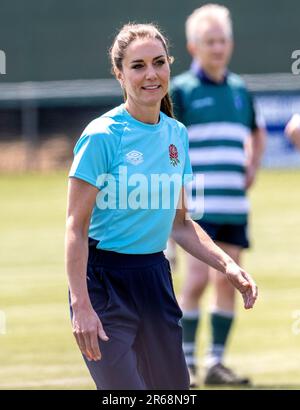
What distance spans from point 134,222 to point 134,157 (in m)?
0.28

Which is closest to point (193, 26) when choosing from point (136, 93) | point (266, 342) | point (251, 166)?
point (251, 166)

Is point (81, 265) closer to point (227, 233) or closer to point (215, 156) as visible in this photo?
point (227, 233)

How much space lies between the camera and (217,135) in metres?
Result: 8.66

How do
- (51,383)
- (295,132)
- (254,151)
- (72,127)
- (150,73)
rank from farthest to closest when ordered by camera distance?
(72,127) → (254,151) → (51,383) → (295,132) → (150,73)

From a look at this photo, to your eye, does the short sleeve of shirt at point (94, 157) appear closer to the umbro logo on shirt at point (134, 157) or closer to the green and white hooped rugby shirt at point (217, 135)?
the umbro logo on shirt at point (134, 157)

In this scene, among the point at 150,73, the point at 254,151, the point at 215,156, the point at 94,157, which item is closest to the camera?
the point at 94,157

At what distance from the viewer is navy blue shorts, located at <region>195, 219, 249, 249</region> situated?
8555mm

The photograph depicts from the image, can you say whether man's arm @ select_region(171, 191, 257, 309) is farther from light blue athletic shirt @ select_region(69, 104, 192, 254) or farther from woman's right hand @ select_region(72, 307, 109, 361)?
woman's right hand @ select_region(72, 307, 109, 361)

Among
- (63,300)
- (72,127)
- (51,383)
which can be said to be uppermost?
(72,127)

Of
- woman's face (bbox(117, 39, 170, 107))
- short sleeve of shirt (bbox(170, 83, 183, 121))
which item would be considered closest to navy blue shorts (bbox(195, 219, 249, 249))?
short sleeve of shirt (bbox(170, 83, 183, 121))

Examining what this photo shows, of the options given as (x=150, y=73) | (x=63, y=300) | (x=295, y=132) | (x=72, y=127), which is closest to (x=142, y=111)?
(x=150, y=73)

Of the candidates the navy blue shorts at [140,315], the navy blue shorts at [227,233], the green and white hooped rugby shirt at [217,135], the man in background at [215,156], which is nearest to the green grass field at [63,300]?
the man in background at [215,156]

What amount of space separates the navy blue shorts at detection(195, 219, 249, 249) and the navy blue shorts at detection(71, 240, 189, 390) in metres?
3.02

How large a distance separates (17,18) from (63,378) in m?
19.2
